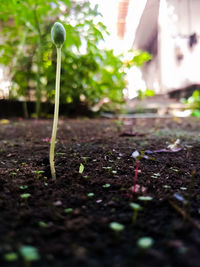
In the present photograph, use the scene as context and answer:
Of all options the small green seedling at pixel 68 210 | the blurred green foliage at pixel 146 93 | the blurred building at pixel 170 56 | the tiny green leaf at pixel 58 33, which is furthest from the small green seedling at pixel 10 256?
the blurred green foliage at pixel 146 93

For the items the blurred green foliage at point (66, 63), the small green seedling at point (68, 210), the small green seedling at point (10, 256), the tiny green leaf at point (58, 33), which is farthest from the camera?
the blurred green foliage at point (66, 63)

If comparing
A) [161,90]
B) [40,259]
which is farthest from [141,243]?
[161,90]

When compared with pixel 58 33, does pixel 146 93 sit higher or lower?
higher

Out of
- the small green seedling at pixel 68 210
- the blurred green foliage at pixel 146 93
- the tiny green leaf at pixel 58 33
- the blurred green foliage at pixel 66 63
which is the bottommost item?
the small green seedling at pixel 68 210

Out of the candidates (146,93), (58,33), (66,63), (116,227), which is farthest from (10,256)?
(146,93)

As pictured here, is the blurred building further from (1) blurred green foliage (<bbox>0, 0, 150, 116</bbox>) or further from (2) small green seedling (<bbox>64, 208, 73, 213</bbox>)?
(2) small green seedling (<bbox>64, 208, 73, 213</bbox>)

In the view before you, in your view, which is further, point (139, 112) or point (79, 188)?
point (139, 112)

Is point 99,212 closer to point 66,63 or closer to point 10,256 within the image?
point 10,256

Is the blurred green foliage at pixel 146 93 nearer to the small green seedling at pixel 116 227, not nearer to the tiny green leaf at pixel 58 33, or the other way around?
the tiny green leaf at pixel 58 33

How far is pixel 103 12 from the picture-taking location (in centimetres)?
288

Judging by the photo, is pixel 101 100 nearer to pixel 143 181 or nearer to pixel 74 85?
pixel 74 85

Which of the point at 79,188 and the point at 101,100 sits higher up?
the point at 101,100

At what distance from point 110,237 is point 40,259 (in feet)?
0.54

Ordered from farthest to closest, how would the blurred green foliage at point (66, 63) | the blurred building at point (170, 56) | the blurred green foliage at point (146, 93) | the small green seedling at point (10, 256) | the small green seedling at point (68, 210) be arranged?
the blurred green foliage at point (146, 93) < the blurred building at point (170, 56) < the blurred green foliage at point (66, 63) < the small green seedling at point (68, 210) < the small green seedling at point (10, 256)
